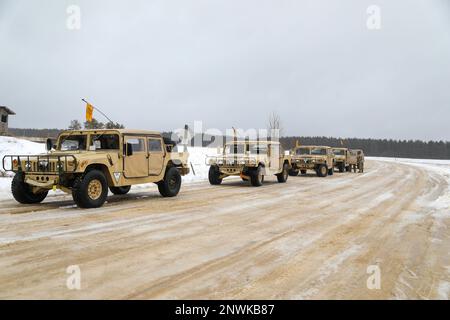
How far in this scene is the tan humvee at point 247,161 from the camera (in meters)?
14.9

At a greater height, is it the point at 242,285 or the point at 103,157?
the point at 103,157

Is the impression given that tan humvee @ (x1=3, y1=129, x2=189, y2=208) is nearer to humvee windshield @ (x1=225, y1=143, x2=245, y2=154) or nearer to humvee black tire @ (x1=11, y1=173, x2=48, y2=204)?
humvee black tire @ (x1=11, y1=173, x2=48, y2=204)

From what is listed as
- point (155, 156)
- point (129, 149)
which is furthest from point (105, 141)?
point (155, 156)

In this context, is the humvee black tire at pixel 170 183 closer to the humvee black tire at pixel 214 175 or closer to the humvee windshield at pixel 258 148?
the humvee black tire at pixel 214 175

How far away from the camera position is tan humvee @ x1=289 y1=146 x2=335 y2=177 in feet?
71.5

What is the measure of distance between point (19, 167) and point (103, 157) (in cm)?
195

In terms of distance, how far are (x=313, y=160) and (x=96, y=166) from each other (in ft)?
Answer: 49.0

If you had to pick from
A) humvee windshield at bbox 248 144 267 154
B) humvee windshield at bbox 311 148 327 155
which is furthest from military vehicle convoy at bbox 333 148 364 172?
humvee windshield at bbox 248 144 267 154

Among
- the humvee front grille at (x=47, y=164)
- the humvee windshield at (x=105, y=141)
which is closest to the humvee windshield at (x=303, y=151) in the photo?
the humvee windshield at (x=105, y=141)

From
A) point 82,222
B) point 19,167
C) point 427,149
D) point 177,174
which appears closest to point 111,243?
point 82,222

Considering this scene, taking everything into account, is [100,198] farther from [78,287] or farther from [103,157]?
[78,287]

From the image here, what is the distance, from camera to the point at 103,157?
916 cm

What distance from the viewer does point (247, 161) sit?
14.8 metres

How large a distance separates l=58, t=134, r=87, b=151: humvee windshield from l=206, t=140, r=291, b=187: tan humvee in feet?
20.4
